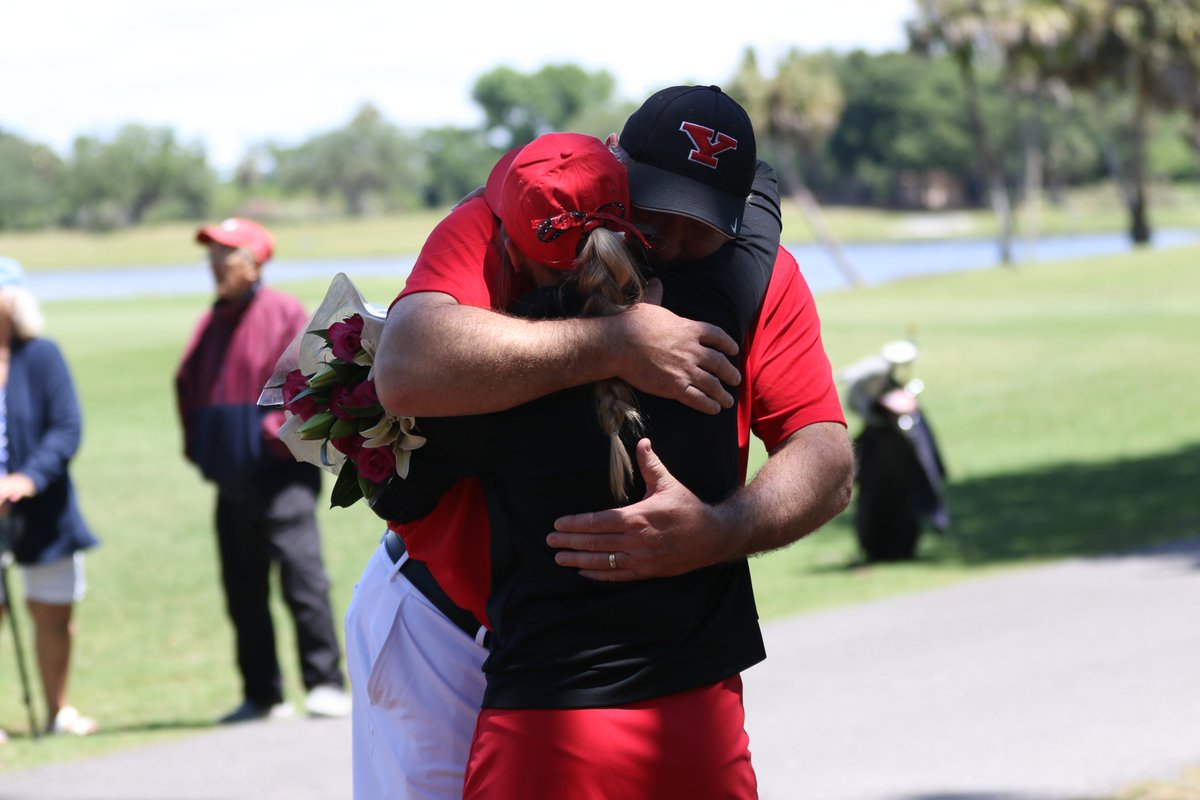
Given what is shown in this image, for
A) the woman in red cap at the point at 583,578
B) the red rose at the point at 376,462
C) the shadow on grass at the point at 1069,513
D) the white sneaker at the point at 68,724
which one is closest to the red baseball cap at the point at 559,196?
the woman in red cap at the point at 583,578

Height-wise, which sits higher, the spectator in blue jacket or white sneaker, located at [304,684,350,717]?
the spectator in blue jacket

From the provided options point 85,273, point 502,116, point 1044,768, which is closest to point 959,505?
point 1044,768

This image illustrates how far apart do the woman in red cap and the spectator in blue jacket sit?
4820 mm

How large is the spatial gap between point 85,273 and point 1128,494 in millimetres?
74406

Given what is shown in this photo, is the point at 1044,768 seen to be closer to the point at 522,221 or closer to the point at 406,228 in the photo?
the point at 522,221

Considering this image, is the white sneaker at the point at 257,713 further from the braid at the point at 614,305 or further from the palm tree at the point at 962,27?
the palm tree at the point at 962,27

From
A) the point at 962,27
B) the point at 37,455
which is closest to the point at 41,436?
the point at 37,455

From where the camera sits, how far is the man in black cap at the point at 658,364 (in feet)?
7.59

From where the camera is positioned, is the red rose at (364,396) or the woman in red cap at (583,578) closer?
the woman in red cap at (583,578)

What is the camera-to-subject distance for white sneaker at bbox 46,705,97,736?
23.0 ft

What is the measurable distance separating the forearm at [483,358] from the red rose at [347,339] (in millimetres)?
312

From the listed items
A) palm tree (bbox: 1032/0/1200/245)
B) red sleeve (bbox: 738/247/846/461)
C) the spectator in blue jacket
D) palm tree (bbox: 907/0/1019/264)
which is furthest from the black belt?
palm tree (bbox: 907/0/1019/264)

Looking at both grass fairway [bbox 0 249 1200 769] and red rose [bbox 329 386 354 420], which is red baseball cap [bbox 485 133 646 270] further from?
grass fairway [bbox 0 249 1200 769]

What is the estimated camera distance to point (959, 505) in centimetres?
1366
